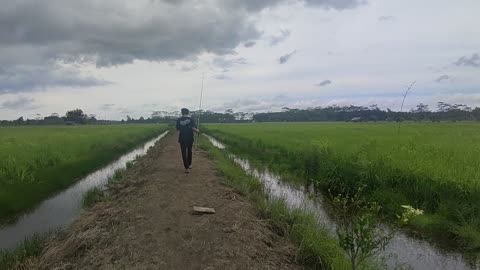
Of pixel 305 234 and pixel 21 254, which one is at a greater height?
pixel 305 234

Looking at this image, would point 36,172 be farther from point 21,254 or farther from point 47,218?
point 21,254

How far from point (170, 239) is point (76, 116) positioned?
113 meters

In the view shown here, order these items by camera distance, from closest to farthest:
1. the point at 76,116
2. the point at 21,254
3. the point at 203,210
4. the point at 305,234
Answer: the point at 21,254, the point at 305,234, the point at 203,210, the point at 76,116

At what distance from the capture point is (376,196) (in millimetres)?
10430

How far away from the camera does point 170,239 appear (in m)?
6.21

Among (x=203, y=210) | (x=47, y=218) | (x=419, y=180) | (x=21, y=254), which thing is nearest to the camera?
(x=21, y=254)

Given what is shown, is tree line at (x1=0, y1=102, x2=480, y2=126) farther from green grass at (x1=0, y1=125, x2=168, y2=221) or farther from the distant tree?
green grass at (x1=0, y1=125, x2=168, y2=221)

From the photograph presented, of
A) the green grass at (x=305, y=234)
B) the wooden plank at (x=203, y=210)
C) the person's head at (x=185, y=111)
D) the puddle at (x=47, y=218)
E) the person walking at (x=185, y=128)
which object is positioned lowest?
the puddle at (x=47, y=218)

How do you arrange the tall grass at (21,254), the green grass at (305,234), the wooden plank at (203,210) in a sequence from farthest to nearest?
1. the wooden plank at (203,210)
2. the tall grass at (21,254)
3. the green grass at (305,234)

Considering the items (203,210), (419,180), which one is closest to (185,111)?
(203,210)

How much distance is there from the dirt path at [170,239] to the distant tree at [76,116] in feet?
351

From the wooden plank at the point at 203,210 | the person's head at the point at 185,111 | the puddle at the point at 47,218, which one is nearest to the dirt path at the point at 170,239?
the wooden plank at the point at 203,210

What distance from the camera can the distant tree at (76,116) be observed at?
107 meters

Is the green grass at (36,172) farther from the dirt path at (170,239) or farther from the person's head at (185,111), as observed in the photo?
the person's head at (185,111)
